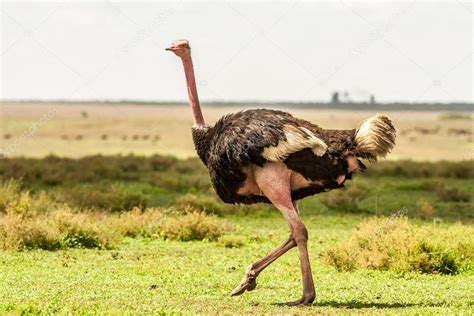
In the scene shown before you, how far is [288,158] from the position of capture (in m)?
11.7

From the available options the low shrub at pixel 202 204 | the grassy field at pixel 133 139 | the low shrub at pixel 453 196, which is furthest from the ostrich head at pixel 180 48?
the grassy field at pixel 133 139

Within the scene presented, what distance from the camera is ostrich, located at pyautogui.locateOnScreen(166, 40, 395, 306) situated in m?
11.7

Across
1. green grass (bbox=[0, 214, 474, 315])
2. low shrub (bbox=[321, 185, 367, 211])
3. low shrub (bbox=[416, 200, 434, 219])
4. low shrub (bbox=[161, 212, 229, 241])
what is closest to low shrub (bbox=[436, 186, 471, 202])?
low shrub (bbox=[321, 185, 367, 211])

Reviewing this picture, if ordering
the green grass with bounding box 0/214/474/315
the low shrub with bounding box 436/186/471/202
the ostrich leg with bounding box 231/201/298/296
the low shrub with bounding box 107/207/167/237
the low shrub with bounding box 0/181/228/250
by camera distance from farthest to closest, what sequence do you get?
the low shrub with bounding box 436/186/471/202, the low shrub with bounding box 107/207/167/237, the low shrub with bounding box 0/181/228/250, the ostrich leg with bounding box 231/201/298/296, the green grass with bounding box 0/214/474/315

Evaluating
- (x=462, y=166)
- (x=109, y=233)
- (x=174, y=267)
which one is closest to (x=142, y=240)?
(x=109, y=233)

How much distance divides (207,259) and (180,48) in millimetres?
4473

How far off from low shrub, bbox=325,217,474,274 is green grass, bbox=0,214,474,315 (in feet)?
1.01

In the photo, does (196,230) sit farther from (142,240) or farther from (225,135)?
(225,135)

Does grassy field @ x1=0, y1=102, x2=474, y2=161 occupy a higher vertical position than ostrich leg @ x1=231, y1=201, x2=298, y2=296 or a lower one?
higher

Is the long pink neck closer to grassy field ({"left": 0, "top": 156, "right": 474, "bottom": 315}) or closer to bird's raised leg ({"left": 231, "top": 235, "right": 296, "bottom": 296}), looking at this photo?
bird's raised leg ({"left": 231, "top": 235, "right": 296, "bottom": 296})

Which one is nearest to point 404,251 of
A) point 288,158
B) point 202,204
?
point 288,158

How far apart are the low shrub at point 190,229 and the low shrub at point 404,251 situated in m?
3.69

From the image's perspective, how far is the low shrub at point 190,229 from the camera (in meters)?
19.2

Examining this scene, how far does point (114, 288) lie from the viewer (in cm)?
1305
